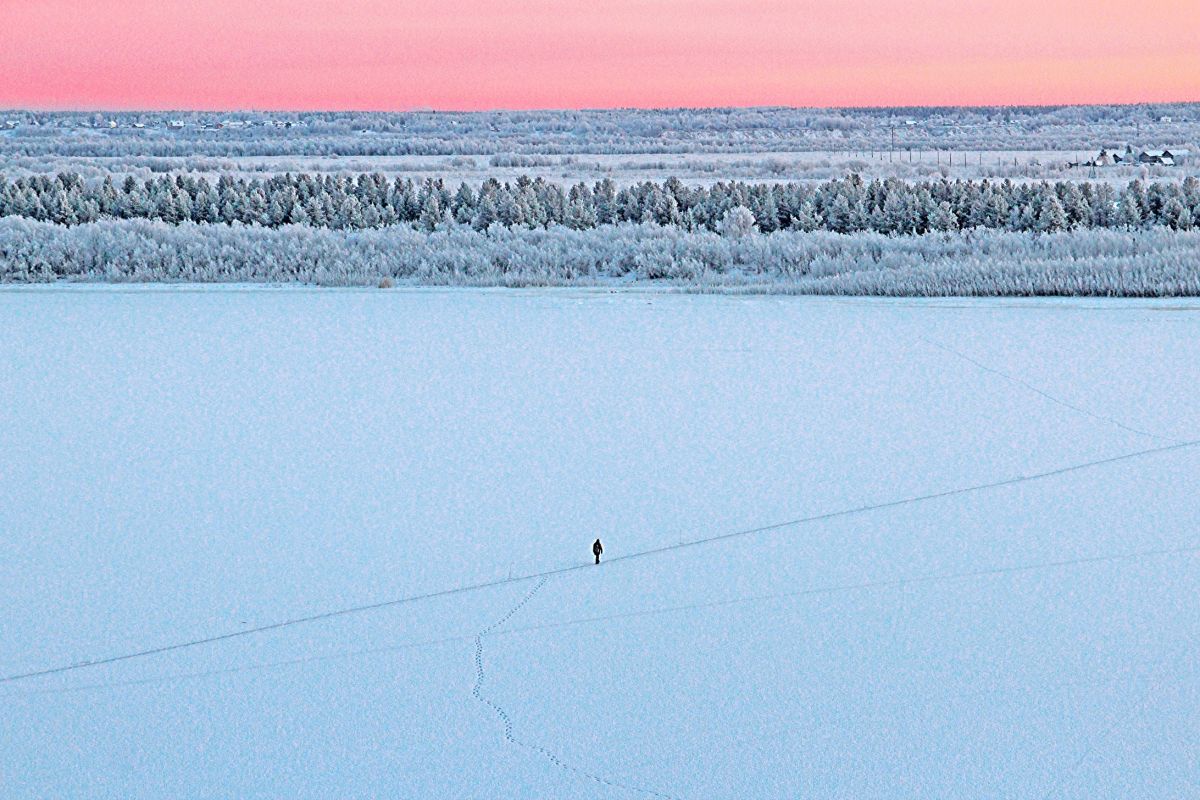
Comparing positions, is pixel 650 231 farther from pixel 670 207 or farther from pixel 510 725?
pixel 510 725

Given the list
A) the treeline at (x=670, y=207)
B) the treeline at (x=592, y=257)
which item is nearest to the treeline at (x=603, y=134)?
the treeline at (x=670, y=207)

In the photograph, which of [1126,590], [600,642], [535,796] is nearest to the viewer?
[535,796]

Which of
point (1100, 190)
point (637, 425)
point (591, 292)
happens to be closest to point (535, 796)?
point (637, 425)

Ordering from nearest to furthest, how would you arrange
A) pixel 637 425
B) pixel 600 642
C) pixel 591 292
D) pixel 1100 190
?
pixel 600 642 < pixel 637 425 < pixel 591 292 < pixel 1100 190

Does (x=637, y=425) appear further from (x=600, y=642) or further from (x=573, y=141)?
(x=573, y=141)

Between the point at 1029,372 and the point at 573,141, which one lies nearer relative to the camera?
the point at 1029,372

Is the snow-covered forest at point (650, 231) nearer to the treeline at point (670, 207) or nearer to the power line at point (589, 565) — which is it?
the treeline at point (670, 207)

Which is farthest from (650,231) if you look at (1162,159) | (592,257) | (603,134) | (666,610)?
(603,134)
